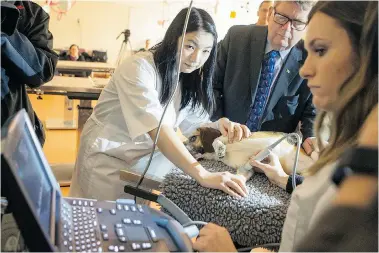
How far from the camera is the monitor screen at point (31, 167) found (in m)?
0.44

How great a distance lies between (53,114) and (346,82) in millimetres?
3783

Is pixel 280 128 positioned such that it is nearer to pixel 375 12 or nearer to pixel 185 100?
pixel 185 100

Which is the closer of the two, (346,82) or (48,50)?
(346,82)

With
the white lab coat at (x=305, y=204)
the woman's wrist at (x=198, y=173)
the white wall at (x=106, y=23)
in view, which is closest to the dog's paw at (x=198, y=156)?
the woman's wrist at (x=198, y=173)

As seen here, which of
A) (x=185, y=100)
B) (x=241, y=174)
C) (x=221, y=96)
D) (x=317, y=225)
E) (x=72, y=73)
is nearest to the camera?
(x=317, y=225)

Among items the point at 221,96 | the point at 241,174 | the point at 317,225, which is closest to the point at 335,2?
the point at 317,225

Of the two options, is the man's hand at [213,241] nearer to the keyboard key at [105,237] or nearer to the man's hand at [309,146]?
the keyboard key at [105,237]

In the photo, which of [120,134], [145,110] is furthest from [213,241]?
[120,134]

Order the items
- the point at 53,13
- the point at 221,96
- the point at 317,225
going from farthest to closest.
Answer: the point at 53,13 < the point at 221,96 < the point at 317,225

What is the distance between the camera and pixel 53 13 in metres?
5.00

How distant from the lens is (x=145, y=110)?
1.00 m

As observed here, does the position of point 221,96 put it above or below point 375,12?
below

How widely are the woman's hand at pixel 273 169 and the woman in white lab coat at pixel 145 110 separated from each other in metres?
0.11

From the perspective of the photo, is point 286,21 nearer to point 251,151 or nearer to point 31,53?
point 251,151
